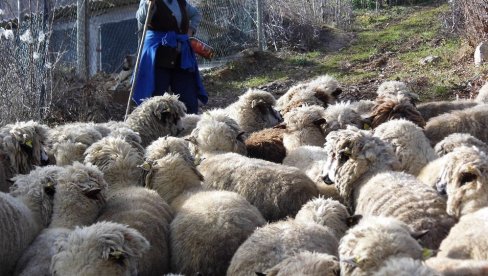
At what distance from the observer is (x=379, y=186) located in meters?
5.46

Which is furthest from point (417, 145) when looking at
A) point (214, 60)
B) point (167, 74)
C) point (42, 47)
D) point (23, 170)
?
point (214, 60)

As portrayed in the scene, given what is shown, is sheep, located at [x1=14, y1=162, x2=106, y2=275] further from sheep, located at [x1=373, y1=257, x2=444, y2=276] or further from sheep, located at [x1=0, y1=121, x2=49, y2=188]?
sheep, located at [x1=373, y1=257, x2=444, y2=276]

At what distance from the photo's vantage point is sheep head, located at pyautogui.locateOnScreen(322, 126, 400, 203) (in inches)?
231

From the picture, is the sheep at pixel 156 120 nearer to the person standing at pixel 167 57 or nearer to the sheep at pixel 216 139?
the sheep at pixel 216 139

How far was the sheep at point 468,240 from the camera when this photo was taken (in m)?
4.17

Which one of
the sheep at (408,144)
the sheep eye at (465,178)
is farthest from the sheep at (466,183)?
the sheep at (408,144)

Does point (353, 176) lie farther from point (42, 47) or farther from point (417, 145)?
point (42, 47)

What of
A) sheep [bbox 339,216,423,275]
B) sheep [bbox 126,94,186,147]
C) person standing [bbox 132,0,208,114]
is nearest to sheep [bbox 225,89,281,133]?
sheep [bbox 126,94,186,147]

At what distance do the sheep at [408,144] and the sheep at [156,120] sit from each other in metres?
2.29

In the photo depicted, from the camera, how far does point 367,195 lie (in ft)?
18.1

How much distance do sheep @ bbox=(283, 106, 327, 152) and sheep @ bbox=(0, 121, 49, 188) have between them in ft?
7.81

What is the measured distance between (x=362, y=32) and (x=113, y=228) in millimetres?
19359

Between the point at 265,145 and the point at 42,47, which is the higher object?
the point at 42,47

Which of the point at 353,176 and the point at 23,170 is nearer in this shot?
the point at 353,176
